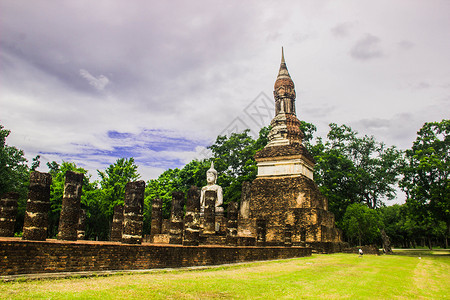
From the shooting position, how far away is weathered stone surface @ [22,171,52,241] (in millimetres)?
8836

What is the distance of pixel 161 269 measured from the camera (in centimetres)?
973

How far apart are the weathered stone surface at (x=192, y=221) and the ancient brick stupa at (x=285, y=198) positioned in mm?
8419

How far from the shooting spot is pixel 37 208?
29.8 ft

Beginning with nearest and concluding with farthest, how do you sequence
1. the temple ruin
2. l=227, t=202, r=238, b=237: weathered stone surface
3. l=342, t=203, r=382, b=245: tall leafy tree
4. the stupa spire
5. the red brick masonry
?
the red brick masonry → the temple ruin → l=227, t=202, r=238, b=237: weathered stone surface → the stupa spire → l=342, t=203, r=382, b=245: tall leafy tree

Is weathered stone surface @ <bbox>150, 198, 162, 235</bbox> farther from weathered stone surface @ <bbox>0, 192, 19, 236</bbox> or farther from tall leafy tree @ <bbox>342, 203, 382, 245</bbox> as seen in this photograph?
tall leafy tree @ <bbox>342, 203, 382, 245</bbox>

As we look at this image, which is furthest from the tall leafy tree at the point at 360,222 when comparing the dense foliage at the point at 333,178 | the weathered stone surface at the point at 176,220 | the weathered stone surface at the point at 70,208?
the weathered stone surface at the point at 70,208

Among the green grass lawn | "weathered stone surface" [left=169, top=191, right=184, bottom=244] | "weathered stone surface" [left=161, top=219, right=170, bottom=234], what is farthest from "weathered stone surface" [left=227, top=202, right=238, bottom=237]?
the green grass lawn

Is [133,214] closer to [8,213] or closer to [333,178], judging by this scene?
[8,213]

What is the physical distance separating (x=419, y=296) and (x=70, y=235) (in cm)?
957

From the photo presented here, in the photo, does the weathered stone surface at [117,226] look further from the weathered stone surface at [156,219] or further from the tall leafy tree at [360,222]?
the tall leafy tree at [360,222]

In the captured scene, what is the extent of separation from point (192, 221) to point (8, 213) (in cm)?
738

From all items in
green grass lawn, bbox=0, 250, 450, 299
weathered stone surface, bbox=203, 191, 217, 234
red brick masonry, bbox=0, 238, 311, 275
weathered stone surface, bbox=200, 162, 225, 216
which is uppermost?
weathered stone surface, bbox=200, 162, 225, 216

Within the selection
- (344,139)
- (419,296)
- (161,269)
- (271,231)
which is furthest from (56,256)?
(344,139)

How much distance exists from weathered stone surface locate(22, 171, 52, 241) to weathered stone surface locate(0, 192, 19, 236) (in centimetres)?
539
